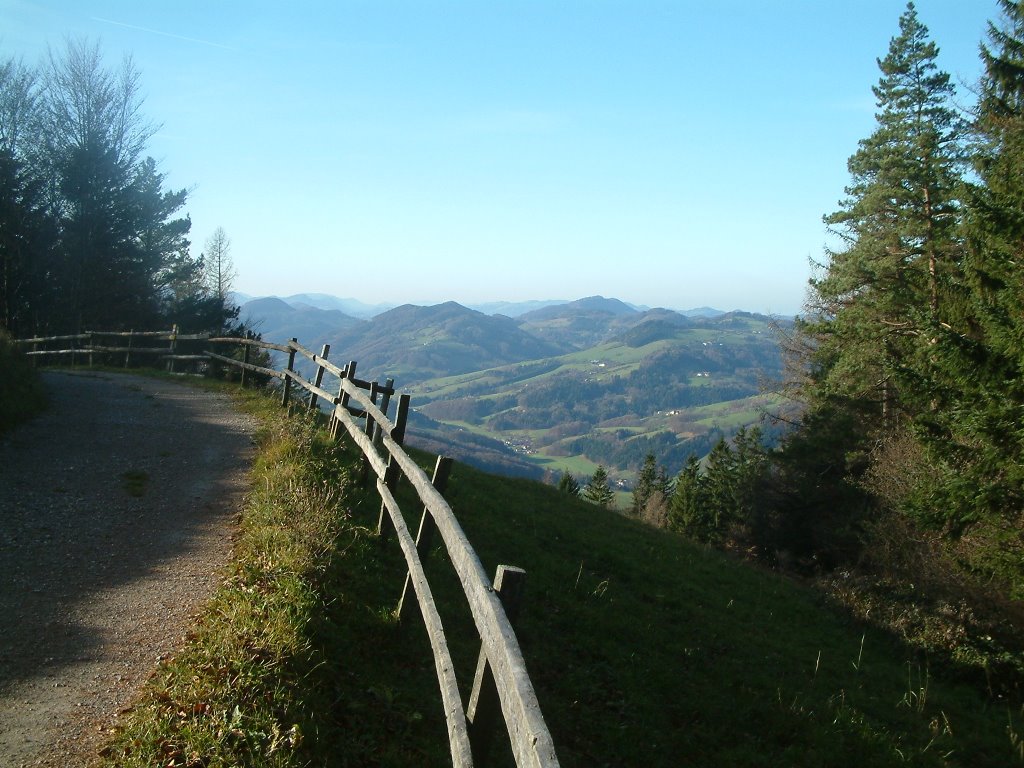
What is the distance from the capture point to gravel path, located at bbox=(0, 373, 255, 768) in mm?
4691

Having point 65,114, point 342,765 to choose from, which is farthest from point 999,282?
point 65,114

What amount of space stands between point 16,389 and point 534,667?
38.7 feet

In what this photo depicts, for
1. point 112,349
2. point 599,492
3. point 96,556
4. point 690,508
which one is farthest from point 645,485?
point 96,556

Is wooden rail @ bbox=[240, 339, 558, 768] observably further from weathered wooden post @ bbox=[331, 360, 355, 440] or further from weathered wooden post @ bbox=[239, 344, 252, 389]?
weathered wooden post @ bbox=[239, 344, 252, 389]

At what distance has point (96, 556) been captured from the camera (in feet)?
23.9

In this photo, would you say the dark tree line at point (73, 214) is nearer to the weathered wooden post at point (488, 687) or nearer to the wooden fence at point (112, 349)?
the wooden fence at point (112, 349)

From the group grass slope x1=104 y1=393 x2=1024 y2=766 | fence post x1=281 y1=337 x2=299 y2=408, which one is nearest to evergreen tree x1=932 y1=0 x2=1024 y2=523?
grass slope x1=104 y1=393 x2=1024 y2=766

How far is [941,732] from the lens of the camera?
332 inches

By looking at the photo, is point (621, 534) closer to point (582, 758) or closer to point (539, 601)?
point (539, 601)

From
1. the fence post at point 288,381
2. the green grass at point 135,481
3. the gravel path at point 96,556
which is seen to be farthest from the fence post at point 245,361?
the green grass at point 135,481

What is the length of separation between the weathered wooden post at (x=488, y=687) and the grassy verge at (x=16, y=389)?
11264 millimetres

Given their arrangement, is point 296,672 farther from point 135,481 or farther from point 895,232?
point 895,232

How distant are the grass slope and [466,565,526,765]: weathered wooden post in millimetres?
1123

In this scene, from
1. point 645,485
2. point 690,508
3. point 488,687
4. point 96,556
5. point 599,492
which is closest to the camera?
point 488,687
